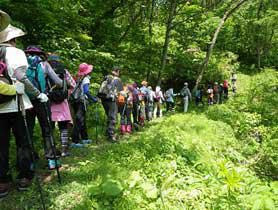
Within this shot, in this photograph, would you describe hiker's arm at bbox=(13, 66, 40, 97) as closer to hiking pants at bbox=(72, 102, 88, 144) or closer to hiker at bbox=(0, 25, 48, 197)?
hiker at bbox=(0, 25, 48, 197)

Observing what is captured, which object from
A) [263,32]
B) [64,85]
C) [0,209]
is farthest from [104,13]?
[263,32]

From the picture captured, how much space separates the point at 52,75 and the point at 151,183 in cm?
221

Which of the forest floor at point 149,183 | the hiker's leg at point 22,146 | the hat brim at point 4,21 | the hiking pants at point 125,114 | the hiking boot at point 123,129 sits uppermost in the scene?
the hat brim at point 4,21

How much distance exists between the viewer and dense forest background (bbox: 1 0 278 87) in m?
8.93

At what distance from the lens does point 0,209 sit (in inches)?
159

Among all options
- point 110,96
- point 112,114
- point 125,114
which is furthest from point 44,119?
point 125,114

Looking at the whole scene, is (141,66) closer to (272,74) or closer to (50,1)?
(272,74)

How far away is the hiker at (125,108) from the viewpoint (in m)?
9.88

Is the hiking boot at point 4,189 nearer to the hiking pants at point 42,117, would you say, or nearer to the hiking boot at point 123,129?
the hiking pants at point 42,117

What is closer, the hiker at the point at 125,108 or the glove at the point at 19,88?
the glove at the point at 19,88

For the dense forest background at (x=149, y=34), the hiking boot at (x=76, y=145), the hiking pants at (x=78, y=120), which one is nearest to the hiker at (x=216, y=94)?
the dense forest background at (x=149, y=34)

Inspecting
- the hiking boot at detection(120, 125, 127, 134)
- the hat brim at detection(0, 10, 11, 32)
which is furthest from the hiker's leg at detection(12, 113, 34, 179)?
the hiking boot at detection(120, 125, 127, 134)

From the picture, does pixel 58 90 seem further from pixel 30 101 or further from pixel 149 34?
pixel 149 34

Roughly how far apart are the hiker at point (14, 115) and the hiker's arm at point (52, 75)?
2.09ft
